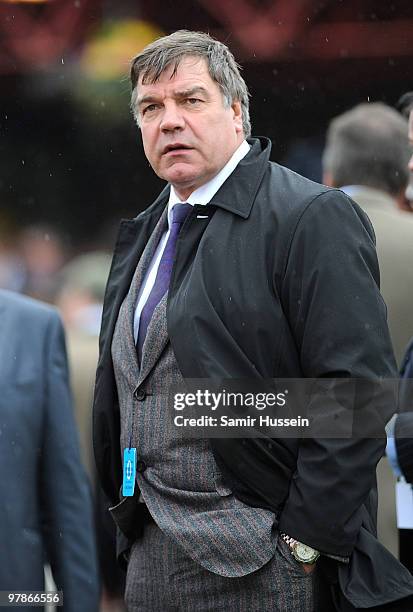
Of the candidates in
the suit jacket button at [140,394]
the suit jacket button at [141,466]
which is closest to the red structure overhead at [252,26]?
the suit jacket button at [140,394]

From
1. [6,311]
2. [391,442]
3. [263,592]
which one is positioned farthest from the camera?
[6,311]

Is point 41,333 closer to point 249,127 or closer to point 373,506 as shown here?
point 249,127

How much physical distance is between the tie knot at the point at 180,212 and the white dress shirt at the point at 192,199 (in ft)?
0.04

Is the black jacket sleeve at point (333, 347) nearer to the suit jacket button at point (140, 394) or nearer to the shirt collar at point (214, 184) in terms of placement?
the shirt collar at point (214, 184)

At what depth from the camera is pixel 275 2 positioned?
2420mm

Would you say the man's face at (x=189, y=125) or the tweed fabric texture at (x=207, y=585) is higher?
the man's face at (x=189, y=125)

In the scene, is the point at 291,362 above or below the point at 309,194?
below

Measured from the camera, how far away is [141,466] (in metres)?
2.26

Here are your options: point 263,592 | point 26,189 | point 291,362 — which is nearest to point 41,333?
point 26,189

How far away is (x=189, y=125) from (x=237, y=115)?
14 centimetres

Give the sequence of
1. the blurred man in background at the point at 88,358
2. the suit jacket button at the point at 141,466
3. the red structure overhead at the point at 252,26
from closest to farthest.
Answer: the suit jacket button at the point at 141,466 → the red structure overhead at the point at 252,26 → the blurred man in background at the point at 88,358

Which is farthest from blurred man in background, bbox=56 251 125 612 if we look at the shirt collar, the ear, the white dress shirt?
the ear

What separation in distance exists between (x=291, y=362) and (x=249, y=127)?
1.91 ft

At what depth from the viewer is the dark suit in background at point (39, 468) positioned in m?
2.47
